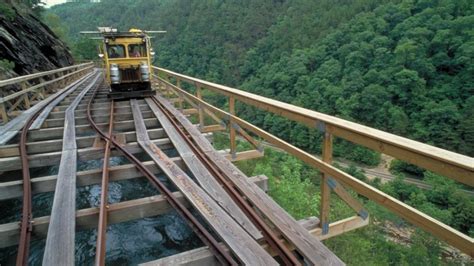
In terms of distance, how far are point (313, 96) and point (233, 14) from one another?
230 ft

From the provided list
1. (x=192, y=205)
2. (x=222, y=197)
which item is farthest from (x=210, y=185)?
(x=192, y=205)

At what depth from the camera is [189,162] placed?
4.05 metres

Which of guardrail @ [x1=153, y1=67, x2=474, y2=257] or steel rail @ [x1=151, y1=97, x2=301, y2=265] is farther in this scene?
steel rail @ [x1=151, y1=97, x2=301, y2=265]

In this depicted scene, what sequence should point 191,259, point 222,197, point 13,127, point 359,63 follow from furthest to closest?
point 359,63
point 13,127
point 222,197
point 191,259

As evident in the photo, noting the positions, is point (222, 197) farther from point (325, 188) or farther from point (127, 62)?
point (127, 62)

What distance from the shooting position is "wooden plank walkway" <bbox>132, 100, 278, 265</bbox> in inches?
91.1

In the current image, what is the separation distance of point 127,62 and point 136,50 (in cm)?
60

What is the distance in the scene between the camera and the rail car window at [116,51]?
1092 cm

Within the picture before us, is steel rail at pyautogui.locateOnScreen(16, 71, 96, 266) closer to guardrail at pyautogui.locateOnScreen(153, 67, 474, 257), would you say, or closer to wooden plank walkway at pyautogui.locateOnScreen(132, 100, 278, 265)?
wooden plank walkway at pyautogui.locateOnScreen(132, 100, 278, 265)

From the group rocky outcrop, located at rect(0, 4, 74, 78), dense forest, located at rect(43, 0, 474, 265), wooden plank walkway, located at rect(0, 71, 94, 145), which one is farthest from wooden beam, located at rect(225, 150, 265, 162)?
rocky outcrop, located at rect(0, 4, 74, 78)

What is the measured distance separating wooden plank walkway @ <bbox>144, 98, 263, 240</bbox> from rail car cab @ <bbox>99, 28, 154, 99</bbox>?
6.03 metres

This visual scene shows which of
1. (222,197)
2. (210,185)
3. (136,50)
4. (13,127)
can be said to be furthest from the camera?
(136,50)

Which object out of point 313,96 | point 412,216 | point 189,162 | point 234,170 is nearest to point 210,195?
point 234,170

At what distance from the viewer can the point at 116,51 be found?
11.0 metres
